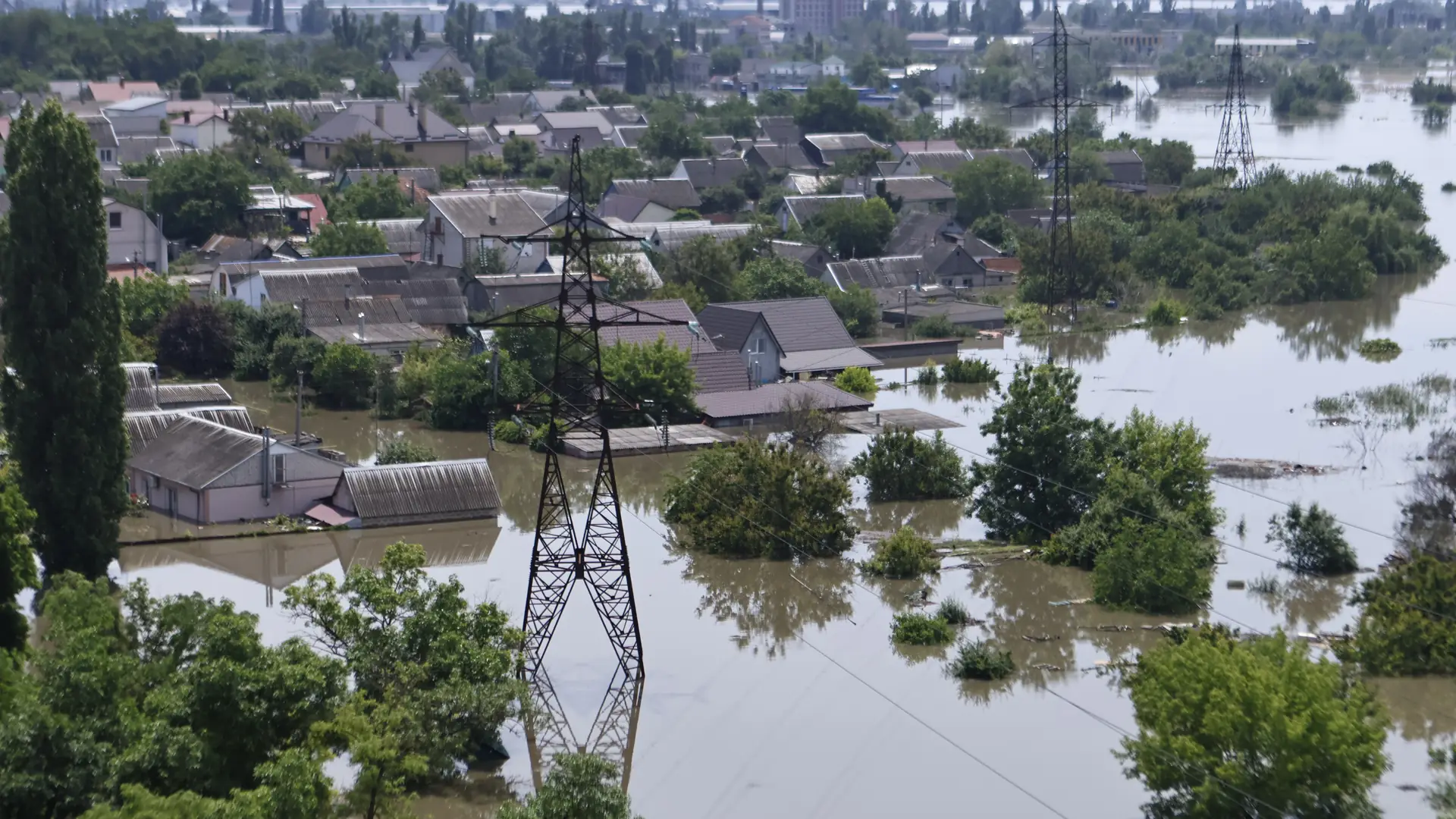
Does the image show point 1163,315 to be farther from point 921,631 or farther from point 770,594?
point 921,631

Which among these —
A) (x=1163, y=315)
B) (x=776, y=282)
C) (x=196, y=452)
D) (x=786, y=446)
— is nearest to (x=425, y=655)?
(x=786, y=446)

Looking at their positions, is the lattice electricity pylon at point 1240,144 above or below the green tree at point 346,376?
above

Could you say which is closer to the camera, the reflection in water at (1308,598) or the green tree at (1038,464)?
the reflection in water at (1308,598)

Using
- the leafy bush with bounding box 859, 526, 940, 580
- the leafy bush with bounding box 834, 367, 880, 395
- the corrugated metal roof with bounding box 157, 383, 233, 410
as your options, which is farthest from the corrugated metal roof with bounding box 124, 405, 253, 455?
the leafy bush with bounding box 834, 367, 880, 395

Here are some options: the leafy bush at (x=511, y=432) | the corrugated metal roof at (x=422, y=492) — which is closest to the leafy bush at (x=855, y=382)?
the leafy bush at (x=511, y=432)

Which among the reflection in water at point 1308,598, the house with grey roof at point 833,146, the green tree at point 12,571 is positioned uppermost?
the house with grey roof at point 833,146

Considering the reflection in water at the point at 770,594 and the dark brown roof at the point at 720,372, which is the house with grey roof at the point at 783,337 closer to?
the dark brown roof at the point at 720,372

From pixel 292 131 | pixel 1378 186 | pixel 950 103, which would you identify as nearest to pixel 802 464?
pixel 1378 186

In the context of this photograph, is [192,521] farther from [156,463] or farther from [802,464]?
[802,464]
